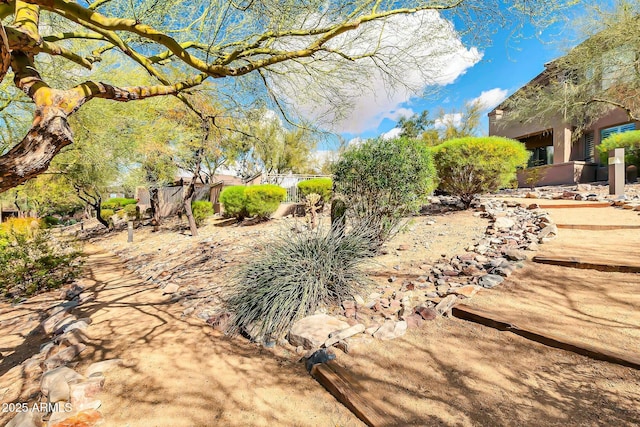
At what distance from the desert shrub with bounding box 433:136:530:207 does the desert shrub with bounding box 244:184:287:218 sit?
5.53m

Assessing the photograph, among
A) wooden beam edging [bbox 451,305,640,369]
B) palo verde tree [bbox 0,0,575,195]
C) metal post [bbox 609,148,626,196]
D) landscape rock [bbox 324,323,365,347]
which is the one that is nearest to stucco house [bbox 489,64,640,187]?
metal post [bbox 609,148,626,196]

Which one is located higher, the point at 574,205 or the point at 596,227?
the point at 574,205

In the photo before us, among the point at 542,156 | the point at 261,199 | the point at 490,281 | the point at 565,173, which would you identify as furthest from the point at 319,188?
the point at 542,156

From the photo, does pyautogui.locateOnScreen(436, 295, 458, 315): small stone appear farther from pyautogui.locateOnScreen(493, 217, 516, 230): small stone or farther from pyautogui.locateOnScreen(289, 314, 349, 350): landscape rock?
pyautogui.locateOnScreen(493, 217, 516, 230): small stone

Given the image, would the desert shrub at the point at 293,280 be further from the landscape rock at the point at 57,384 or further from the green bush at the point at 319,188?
the green bush at the point at 319,188

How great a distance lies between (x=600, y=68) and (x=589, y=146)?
6.62 m

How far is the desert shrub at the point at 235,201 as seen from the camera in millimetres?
10523

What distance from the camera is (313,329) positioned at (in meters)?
2.74

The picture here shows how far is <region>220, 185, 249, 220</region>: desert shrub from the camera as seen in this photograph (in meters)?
10.5

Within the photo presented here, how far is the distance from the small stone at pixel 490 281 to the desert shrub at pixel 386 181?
1775 millimetres

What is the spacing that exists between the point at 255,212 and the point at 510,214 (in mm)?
7567

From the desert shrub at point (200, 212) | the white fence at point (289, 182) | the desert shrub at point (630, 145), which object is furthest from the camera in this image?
the white fence at point (289, 182)

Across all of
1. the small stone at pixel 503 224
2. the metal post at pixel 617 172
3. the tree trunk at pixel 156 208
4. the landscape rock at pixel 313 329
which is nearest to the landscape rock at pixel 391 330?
the landscape rock at pixel 313 329

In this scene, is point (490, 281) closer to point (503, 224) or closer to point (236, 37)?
point (503, 224)
